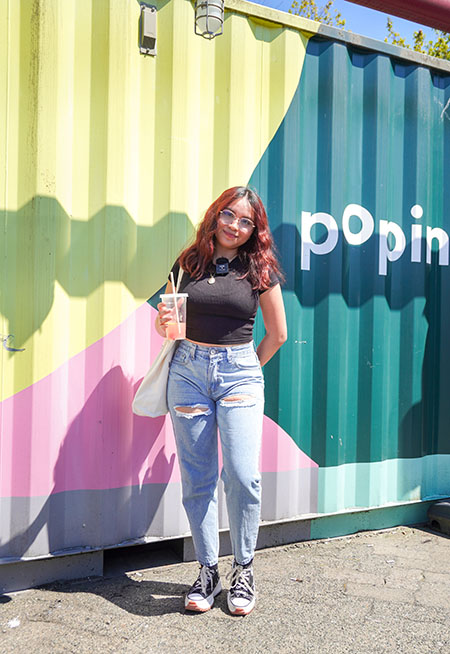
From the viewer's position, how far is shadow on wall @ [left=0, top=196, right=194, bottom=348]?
293cm

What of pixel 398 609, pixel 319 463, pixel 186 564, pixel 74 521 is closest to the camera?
pixel 398 609

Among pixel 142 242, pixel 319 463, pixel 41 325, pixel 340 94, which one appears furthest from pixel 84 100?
pixel 319 463

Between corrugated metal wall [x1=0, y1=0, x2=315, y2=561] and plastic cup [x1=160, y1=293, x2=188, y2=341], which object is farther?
corrugated metal wall [x1=0, y1=0, x2=315, y2=561]

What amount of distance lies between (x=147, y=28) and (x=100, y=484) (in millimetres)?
2475

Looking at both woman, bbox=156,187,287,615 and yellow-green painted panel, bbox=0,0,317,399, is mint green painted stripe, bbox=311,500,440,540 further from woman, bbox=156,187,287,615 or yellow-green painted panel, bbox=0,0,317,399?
yellow-green painted panel, bbox=0,0,317,399

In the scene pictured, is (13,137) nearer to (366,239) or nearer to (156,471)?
(156,471)

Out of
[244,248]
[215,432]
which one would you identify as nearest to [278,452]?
[215,432]

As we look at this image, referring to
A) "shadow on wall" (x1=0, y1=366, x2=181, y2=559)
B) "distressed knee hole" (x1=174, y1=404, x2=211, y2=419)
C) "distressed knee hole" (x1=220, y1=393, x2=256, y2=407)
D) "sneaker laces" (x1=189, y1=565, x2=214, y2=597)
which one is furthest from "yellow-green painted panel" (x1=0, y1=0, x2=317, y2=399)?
"sneaker laces" (x1=189, y1=565, x2=214, y2=597)

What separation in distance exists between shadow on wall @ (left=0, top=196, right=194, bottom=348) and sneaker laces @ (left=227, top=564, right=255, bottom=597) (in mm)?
1388

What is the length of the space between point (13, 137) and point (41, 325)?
0.95 meters

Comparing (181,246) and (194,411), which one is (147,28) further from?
(194,411)

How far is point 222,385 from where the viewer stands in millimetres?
2742

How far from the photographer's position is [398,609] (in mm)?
2879

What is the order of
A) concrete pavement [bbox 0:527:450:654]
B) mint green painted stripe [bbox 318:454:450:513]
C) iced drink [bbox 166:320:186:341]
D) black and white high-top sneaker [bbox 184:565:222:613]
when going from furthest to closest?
mint green painted stripe [bbox 318:454:450:513], black and white high-top sneaker [bbox 184:565:222:613], iced drink [bbox 166:320:186:341], concrete pavement [bbox 0:527:450:654]
